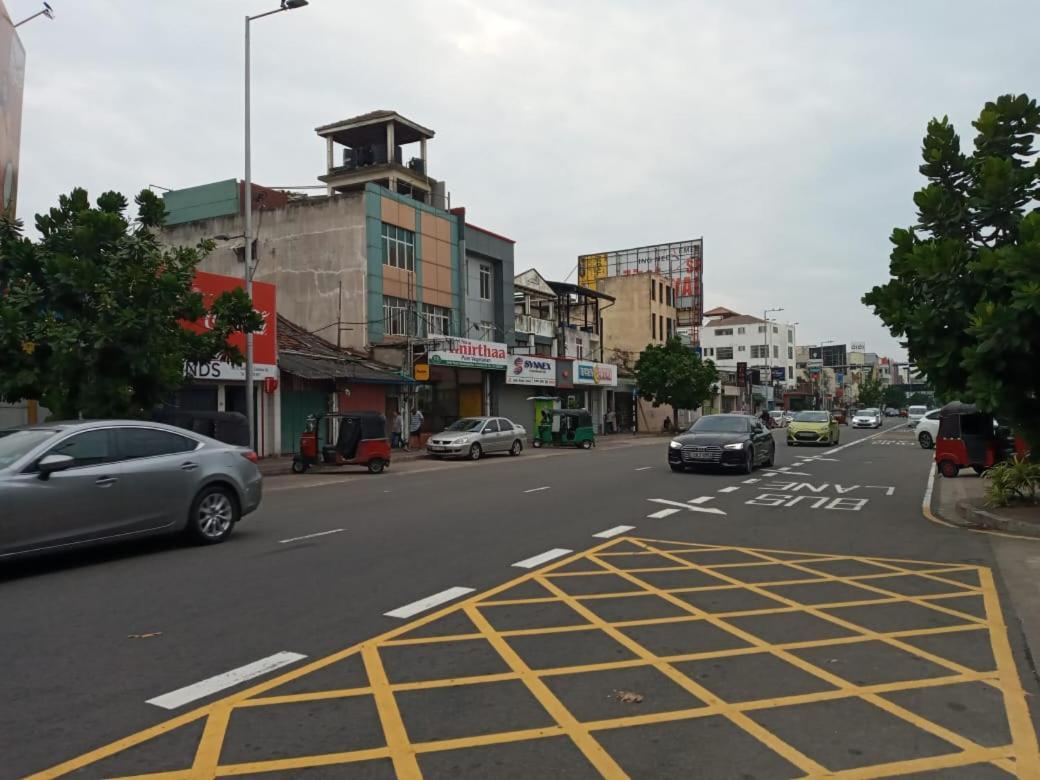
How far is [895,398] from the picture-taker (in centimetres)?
14788

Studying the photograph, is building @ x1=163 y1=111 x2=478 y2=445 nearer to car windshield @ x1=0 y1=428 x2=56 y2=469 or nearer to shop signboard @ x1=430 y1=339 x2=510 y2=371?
shop signboard @ x1=430 y1=339 x2=510 y2=371

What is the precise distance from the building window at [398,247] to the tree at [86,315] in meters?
18.1

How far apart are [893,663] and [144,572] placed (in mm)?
6450

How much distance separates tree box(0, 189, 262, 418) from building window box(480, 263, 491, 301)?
24829mm

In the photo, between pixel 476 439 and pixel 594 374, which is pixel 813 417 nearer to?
pixel 476 439

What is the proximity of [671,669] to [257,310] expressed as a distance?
21.8 meters

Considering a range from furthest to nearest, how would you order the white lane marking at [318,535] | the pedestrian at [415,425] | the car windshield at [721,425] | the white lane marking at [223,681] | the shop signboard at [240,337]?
1. the pedestrian at [415,425]
2. the shop signboard at [240,337]
3. the car windshield at [721,425]
4. the white lane marking at [318,535]
5. the white lane marking at [223,681]

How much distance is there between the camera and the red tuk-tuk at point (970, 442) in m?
17.0

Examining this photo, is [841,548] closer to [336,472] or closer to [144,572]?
[144,572]

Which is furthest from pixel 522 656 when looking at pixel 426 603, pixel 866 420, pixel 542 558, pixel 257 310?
pixel 866 420

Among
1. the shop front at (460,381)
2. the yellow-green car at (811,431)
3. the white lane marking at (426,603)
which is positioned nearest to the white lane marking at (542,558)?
the white lane marking at (426,603)

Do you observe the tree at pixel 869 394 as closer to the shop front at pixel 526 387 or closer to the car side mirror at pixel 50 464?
the shop front at pixel 526 387

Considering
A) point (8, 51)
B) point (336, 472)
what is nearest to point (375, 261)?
point (336, 472)

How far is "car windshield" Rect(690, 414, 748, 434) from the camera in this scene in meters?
19.2
